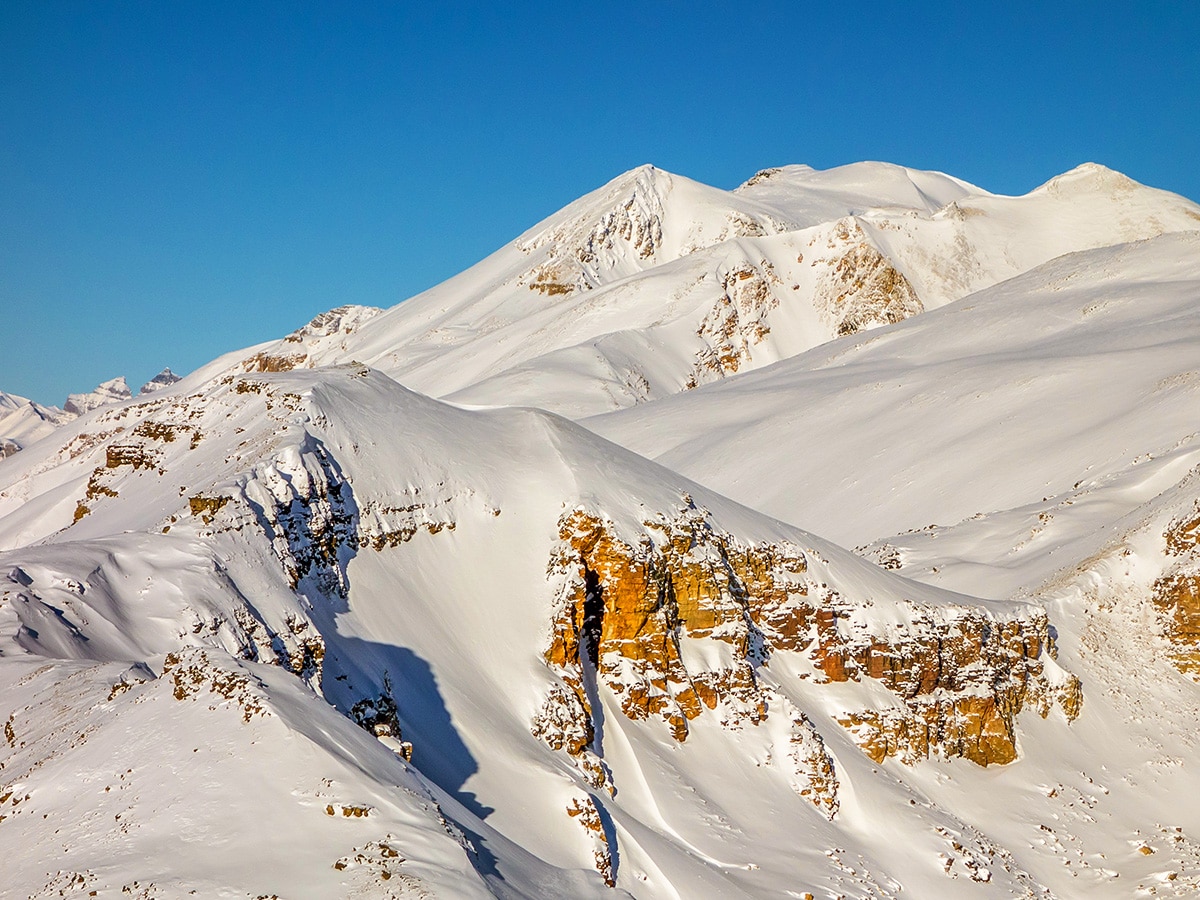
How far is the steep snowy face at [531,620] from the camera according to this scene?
1925 cm

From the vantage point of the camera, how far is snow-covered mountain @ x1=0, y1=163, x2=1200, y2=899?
43.1 ft

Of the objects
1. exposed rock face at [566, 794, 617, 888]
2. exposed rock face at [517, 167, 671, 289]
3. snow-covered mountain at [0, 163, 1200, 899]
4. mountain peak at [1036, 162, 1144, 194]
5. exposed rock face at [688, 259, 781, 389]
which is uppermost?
mountain peak at [1036, 162, 1144, 194]

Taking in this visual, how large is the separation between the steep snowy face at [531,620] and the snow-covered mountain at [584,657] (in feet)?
0.29

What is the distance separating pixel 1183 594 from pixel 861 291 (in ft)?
256

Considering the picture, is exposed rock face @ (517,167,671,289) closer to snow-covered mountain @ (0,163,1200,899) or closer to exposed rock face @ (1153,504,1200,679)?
snow-covered mountain @ (0,163,1200,899)

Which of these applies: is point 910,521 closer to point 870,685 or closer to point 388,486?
point 870,685

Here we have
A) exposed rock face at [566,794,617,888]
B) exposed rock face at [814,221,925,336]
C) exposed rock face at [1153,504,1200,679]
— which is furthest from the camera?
exposed rock face at [814,221,925,336]

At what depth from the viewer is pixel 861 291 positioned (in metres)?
109

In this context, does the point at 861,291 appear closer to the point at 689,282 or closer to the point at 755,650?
the point at 689,282

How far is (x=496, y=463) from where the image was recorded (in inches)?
1146

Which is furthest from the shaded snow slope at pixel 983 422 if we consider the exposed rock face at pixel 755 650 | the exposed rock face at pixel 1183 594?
the exposed rock face at pixel 755 650

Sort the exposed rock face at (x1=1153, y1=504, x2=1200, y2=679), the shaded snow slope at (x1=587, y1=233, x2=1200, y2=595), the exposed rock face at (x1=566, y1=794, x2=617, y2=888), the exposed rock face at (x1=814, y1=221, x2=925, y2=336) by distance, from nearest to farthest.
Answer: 1. the exposed rock face at (x1=566, y1=794, x2=617, y2=888)
2. the exposed rock face at (x1=1153, y1=504, x2=1200, y2=679)
3. the shaded snow slope at (x1=587, y1=233, x2=1200, y2=595)
4. the exposed rock face at (x1=814, y1=221, x2=925, y2=336)

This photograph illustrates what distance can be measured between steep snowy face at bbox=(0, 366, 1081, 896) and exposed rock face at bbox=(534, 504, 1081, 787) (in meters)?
0.07

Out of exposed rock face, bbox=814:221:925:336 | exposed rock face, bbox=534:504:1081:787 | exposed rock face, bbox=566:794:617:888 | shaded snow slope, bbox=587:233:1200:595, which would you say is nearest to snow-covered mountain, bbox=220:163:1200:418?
exposed rock face, bbox=814:221:925:336
